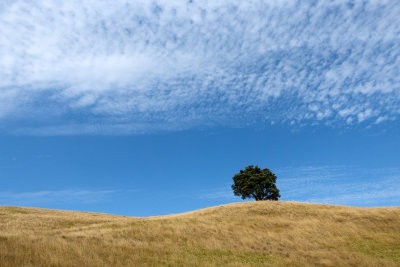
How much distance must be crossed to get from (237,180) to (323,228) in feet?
109

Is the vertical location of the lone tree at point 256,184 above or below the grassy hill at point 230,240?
above

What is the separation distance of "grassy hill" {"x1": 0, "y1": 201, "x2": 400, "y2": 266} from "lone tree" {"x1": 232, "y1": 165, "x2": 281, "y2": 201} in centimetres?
1880

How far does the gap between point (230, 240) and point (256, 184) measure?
1459 inches

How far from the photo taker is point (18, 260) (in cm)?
1270

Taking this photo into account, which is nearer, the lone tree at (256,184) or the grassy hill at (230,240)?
the grassy hill at (230,240)

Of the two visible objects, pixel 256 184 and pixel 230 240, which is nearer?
pixel 230 240

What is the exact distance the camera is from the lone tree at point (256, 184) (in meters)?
60.0

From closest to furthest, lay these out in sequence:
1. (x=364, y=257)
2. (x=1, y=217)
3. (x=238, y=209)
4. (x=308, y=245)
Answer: (x=364, y=257) < (x=308, y=245) < (x=1, y=217) < (x=238, y=209)

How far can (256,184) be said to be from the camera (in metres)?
60.1

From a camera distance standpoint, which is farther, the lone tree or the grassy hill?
the lone tree

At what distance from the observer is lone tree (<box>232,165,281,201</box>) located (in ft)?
197

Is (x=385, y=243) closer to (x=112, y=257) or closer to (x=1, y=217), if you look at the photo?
(x=112, y=257)

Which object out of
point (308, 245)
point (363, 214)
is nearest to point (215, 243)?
point (308, 245)

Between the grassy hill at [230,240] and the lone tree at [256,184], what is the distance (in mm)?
18804
